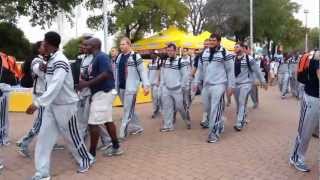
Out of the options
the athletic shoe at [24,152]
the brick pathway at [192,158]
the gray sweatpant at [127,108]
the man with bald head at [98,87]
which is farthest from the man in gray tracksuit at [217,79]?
the athletic shoe at [24,152]

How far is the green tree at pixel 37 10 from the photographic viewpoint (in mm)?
27484

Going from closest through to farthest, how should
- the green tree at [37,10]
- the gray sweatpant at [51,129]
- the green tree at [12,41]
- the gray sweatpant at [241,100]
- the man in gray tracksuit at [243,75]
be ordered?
1. the gray sweatpant at [51,129]
2. the gray sweatpant at [241,100]
3. the man in gray tracksuit at [243,75]
4. the green tree at [12,41]
5. the green tree at [37,10]

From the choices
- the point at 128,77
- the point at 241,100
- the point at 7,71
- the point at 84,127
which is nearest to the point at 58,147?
the point at 84,127

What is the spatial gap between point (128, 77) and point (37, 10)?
20.4 meters

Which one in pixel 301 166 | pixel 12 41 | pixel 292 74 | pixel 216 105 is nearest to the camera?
pixel 301 166

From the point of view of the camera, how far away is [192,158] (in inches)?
317

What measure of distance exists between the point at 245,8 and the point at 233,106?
35.7 meters

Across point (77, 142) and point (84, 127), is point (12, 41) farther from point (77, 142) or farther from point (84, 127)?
point (77, 142)

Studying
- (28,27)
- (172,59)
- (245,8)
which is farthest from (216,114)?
(245,8)

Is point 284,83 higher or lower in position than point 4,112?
lower

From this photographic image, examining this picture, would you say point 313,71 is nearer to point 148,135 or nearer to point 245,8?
point 148,135

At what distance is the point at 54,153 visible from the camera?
8.70 meters

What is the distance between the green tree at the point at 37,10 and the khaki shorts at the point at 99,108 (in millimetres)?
20839

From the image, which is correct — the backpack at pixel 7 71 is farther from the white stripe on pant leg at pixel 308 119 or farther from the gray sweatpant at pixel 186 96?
the white stripe on pant leg at pixel 308 119
